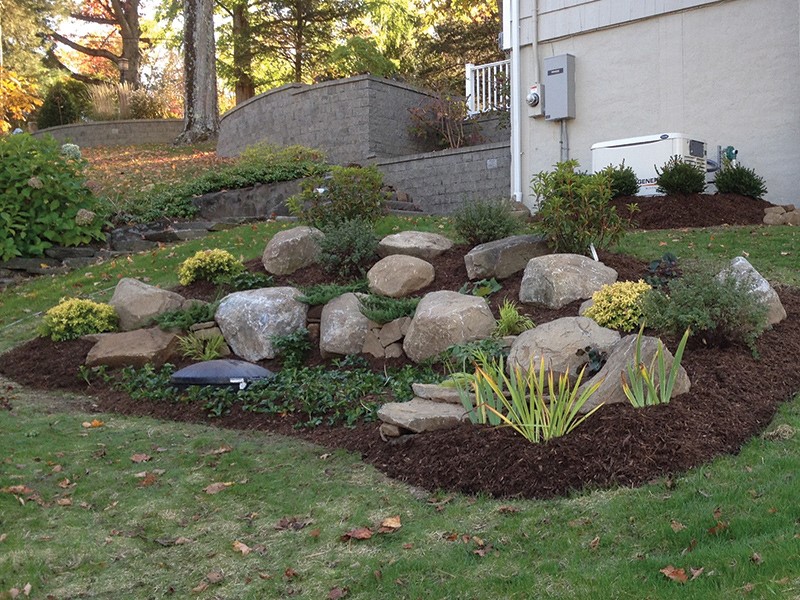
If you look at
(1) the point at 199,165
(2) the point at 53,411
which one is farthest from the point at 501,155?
(2) the point at 53,411

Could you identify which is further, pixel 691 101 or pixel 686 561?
pixel 691 101

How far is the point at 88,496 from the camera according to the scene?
453 cm

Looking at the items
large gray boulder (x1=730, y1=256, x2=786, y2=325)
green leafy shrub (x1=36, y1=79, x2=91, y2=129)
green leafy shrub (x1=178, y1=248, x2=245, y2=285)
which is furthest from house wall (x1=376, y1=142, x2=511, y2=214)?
green leafy shrub (x1=36, y1=79, x2=91, y2=129)

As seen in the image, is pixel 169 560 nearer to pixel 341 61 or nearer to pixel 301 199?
pixel 301 199

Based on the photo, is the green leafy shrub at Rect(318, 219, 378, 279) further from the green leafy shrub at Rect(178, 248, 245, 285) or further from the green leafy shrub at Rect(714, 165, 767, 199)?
the green leafy shrub at Rect(714, 165, 767, 199)

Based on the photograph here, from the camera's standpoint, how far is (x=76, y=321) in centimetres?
768

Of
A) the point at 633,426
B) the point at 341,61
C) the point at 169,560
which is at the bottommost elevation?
the point at 169,560

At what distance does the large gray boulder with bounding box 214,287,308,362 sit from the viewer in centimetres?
726

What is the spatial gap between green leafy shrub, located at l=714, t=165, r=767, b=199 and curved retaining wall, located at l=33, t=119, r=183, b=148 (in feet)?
51.9

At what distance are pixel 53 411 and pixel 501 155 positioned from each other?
29.6ft

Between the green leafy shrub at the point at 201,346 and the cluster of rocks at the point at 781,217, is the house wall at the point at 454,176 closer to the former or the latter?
the cluster of rocks at the point at 781,217

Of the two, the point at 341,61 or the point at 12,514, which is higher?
Answer: the point at 341,61

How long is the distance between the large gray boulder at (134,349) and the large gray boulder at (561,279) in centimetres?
305

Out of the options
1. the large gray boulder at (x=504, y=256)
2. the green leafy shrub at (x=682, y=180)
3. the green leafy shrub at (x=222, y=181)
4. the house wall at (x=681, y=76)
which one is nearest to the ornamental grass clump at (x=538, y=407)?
the large gray boulder at (x=504, y=256)
